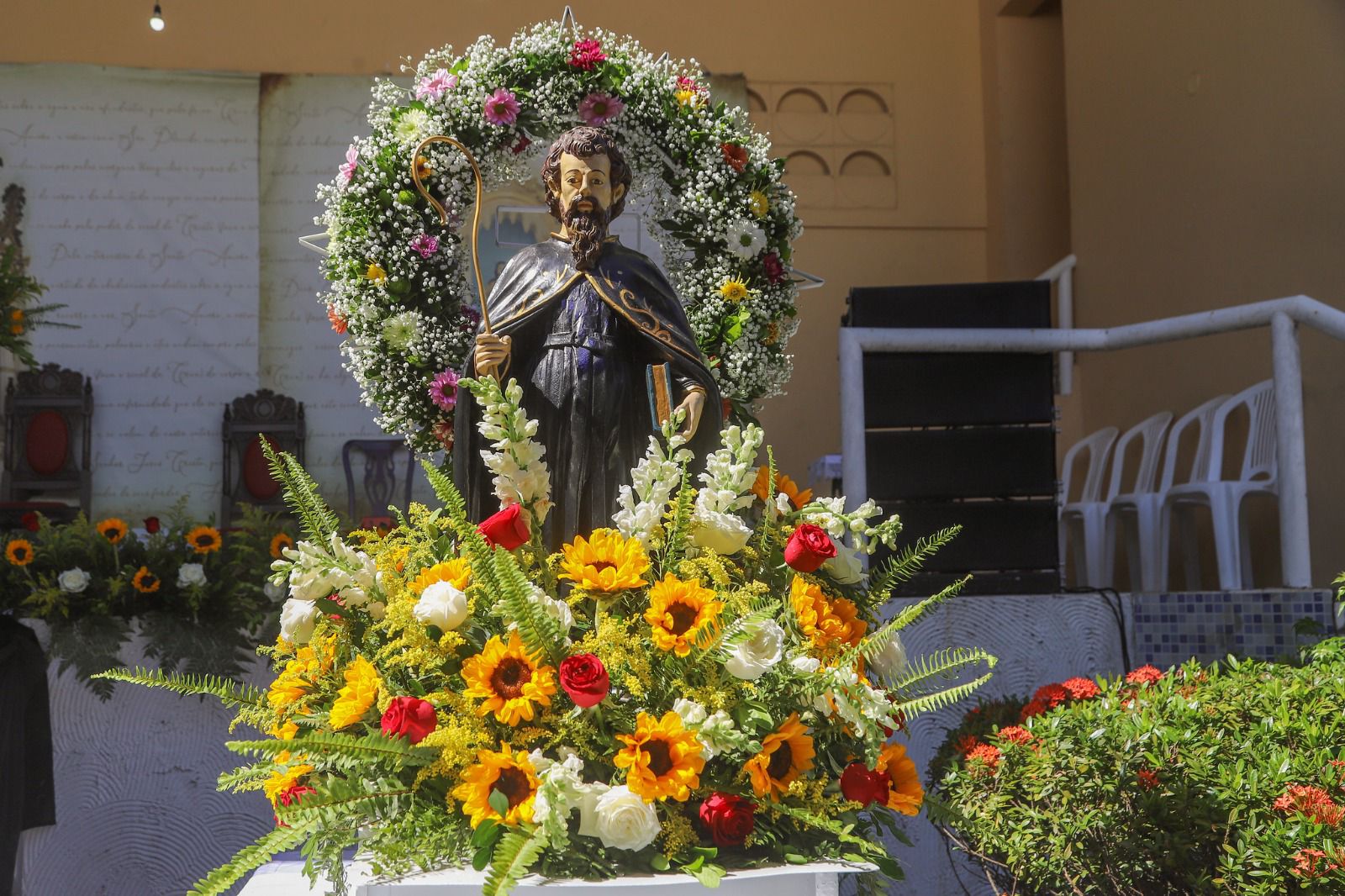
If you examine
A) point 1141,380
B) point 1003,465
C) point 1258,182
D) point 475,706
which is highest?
point 1258,182

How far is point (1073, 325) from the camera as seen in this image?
7.80 meters

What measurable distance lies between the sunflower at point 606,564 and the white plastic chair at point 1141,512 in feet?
13.5

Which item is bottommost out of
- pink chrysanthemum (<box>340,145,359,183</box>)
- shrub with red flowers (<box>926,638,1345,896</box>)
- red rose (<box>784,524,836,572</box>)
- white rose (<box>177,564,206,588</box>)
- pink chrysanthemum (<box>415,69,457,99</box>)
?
shrub with red flowers (<box>926,638,1345,896</box>)

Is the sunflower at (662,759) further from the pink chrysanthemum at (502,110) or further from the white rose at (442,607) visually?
the pink chrysanthemum at (502,110)

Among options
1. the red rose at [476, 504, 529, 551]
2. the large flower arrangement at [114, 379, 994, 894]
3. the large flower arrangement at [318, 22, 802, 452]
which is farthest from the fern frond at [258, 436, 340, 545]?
the large flower arrangement at [318, 22, 802, 452]

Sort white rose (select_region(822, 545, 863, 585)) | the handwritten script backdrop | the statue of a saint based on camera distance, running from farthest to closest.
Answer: the handwritten script backdrop
the statue of a saint
white rose (select_region(822, 545, 863, 585))

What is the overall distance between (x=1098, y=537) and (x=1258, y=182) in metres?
1.71

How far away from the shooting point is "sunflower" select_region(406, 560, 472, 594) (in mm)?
1880

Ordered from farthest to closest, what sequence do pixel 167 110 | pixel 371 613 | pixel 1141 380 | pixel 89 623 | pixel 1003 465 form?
pixel 167 110 → pixel 1141 380 → pixel 1003 465 → pixel 89 623 → pixel 371 613

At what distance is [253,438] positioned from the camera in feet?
24.8

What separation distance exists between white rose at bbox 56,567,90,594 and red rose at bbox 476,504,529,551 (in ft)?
9.13

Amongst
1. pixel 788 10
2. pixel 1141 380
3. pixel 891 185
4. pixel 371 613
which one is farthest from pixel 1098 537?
pixel 371 613

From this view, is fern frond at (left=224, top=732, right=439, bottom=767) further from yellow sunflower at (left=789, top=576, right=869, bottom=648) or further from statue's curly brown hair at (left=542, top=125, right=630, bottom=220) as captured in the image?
statue's curly brown hair at (left=542, top=125, right=630, bottom=220)

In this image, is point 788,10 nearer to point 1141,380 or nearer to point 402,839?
point 1141,380
